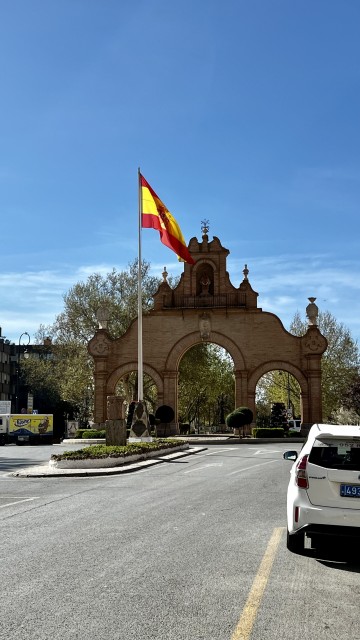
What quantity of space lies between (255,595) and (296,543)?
80.6 inches

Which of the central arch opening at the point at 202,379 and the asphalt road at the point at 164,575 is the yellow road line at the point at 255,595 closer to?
the asphalt road at the point at 164,575

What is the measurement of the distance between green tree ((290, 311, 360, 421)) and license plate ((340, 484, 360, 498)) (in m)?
55.4

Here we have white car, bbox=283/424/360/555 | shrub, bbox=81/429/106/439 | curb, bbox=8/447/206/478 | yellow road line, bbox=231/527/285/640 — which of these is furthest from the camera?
shrub, bbox=81/429/106/439

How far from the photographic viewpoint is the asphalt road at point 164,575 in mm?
5227

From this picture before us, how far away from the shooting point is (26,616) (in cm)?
543

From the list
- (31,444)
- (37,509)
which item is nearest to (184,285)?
(31,444)

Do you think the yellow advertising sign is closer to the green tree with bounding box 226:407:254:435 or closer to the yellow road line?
the green tree with bounding box 226:407:254:435

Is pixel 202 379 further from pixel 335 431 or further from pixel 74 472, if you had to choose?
pixel 335 431

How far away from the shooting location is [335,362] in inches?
2507

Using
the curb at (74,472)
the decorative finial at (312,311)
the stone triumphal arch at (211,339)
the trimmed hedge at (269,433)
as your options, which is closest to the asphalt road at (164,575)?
the curb at (74,472)

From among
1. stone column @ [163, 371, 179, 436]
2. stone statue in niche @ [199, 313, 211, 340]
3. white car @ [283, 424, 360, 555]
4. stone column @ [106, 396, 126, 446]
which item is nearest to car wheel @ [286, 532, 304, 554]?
white car @ [283, 424, 360, 555]

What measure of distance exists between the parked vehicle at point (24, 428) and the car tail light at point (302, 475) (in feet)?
126

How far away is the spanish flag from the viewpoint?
105 feet

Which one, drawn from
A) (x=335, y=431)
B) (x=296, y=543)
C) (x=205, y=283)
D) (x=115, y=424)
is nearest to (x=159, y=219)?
(x=115, y=424)
